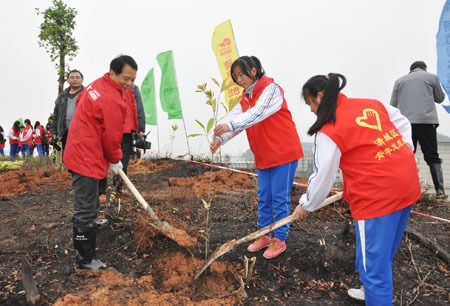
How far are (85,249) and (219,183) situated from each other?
3.38 meters

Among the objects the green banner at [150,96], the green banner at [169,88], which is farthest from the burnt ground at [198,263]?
the green banner at [150,96]

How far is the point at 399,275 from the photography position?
102 inches

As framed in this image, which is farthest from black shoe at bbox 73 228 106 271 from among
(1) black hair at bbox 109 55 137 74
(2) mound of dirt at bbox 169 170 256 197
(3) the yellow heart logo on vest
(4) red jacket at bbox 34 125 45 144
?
(4) red jacket at bbox 34 125 45 144

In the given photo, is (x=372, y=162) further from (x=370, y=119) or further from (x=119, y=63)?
(x=119, y=63)

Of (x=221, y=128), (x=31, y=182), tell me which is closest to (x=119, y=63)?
(x=221, y=128)

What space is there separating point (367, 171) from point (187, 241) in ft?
5.32

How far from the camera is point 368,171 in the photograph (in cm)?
179

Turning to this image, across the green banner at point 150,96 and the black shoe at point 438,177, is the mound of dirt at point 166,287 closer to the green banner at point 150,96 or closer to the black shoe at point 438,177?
the black shoe at point 438,177

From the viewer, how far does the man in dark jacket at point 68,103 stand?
400cm

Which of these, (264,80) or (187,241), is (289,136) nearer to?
(264,80)

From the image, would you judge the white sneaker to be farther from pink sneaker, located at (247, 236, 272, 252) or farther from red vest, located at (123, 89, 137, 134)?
red vest, located at (123, 89, 137, 134)

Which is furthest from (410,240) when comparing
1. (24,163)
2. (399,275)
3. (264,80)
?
(24,163)

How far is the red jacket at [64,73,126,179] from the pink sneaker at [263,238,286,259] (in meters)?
1.40

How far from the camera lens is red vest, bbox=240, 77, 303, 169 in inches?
105
